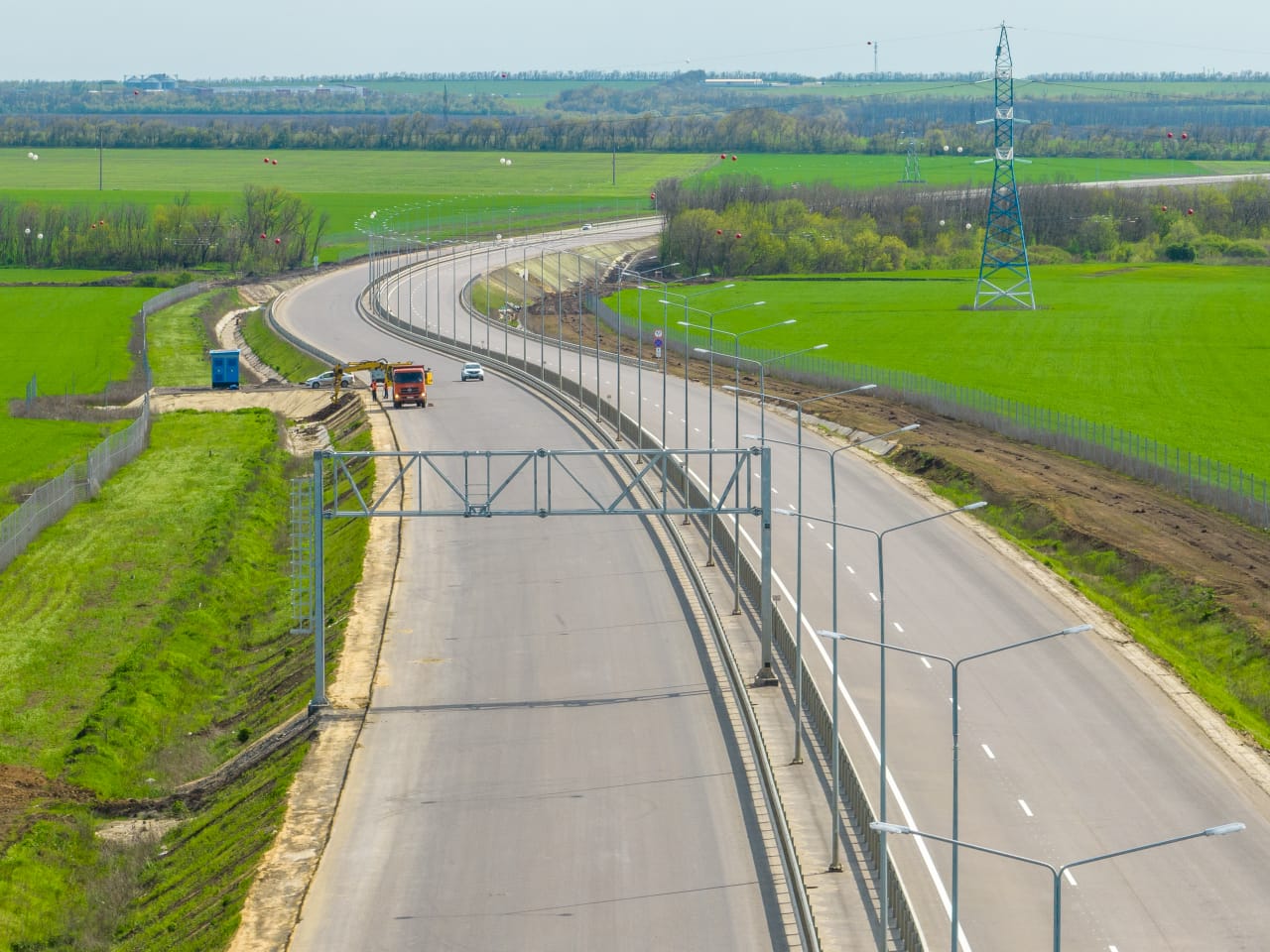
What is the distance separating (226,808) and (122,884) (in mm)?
3781

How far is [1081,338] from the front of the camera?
432 feet

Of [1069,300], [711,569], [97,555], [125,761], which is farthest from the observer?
[1069,300]

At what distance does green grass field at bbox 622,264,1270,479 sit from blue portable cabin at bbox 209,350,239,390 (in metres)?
30.9

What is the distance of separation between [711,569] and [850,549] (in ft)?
20.6

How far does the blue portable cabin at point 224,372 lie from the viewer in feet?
388

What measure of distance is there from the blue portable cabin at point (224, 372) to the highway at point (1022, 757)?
5284 centimetres

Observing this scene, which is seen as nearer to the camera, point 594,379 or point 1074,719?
point 1074,719

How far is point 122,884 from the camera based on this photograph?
43000 mm

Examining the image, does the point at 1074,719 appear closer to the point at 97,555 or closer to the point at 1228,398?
the point at 97,555

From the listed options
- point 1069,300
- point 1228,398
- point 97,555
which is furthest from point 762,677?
point 1069,300

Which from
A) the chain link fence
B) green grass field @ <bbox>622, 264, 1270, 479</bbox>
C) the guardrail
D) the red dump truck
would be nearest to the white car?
the red dump truck

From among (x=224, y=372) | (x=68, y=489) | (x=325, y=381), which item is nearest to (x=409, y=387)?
(x=325, y=381)

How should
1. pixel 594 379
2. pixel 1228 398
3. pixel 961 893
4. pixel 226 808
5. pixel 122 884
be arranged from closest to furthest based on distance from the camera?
pixel 961 893 < pixel 122 884 < pixel 226 808 < pixel 1228 398 < pixel 594 379

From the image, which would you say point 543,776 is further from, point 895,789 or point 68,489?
point 68,489
